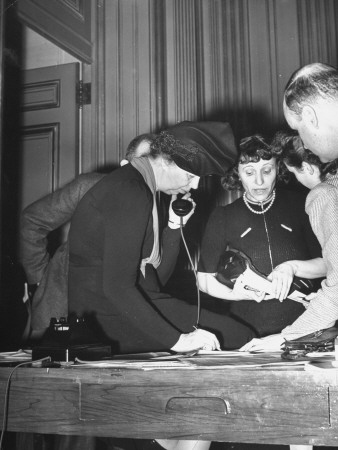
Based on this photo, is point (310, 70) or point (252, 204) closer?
point (310, 70)

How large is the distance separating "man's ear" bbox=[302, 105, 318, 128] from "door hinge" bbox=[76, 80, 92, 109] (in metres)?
1.87

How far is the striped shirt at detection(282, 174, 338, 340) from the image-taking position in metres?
1.48

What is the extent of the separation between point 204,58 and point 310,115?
5.47 ft

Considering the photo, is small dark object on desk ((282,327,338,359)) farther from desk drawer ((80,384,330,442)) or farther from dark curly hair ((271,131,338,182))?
dark curly hair ((271,131,338,182))

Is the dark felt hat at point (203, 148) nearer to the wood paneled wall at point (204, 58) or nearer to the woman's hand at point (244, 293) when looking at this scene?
the woman's hand at point (244, 293)

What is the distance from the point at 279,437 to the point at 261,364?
17cm

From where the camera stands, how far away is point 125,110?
315cm

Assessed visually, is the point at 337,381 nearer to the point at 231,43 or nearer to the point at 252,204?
the point at 252,204

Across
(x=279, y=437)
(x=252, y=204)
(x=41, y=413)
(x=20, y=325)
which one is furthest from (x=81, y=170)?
(x=279, y=437)

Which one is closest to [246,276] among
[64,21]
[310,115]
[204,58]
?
[310,115]

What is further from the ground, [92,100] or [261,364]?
[92,100]

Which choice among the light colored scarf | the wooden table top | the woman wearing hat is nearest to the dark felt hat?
the woman wearing hat

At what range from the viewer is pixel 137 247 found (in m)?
1.69

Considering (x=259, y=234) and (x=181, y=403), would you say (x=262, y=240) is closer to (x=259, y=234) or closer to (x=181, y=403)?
(x=259, y=234)
